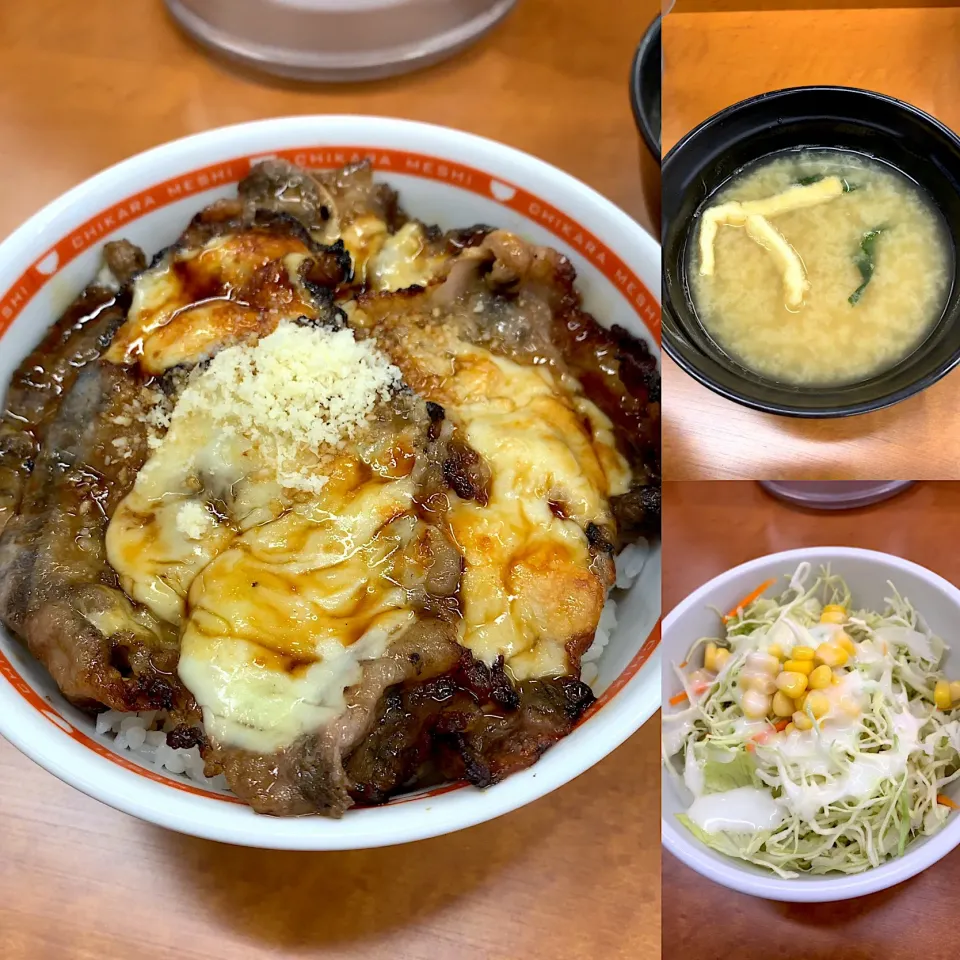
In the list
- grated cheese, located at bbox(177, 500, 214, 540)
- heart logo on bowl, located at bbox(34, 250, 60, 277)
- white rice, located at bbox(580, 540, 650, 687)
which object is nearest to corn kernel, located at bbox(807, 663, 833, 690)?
white rice, located at bbox(580, 540, 650, 687)

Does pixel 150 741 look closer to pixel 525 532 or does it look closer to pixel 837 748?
pixel 525 532

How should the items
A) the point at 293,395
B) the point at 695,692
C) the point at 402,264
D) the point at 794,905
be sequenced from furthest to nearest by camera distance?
the point at 402,264 → the point at 293,395 → the point at 695,692 → the point at 794,905

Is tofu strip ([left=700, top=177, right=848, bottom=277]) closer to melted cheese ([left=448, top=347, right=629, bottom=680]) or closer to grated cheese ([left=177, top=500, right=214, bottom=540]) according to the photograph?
melted cheese ([left=448, top=347, right=629, bottom=680])

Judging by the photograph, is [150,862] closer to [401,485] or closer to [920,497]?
[401,485]

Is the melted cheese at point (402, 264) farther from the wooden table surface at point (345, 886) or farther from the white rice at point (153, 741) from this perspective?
the wooden table surface at point (345, 886)

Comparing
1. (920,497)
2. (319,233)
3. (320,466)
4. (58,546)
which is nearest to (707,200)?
(920,497)

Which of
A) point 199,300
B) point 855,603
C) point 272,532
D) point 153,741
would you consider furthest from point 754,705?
point 199,300

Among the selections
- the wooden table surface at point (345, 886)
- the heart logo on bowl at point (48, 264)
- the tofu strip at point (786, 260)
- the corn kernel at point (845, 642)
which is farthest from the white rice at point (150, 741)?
the tofu strip at point (786, 260)
